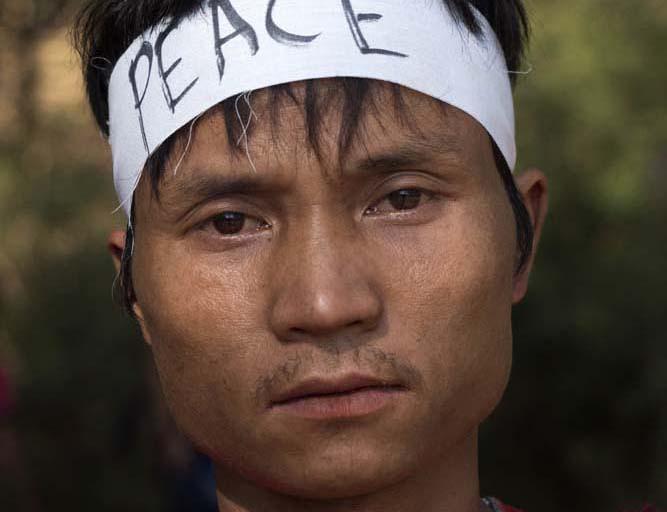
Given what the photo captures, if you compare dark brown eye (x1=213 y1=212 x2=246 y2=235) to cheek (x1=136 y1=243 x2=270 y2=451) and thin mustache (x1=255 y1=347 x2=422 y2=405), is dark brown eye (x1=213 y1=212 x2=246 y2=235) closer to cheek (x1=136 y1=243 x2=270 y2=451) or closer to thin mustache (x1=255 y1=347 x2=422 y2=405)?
cheek (x1=136 y1=243 x2=270 y2=451)

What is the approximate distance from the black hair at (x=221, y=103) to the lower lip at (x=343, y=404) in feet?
1.41

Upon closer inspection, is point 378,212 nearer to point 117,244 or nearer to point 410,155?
point 410,155

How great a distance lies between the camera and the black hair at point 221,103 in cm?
220

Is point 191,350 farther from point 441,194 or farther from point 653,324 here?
point 653,324

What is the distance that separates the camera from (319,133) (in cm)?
217

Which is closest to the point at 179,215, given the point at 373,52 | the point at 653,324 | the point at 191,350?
the point at 191,350

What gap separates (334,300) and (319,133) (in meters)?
0.32

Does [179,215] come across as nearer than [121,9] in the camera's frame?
Yes

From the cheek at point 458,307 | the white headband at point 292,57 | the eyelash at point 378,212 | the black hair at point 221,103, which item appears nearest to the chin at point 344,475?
the cheek at point 458,307

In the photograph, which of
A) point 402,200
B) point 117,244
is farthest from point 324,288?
point 117,244

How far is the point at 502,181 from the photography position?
242 centimetres

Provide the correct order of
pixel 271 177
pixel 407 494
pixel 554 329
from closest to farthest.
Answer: pixel 271 177
pixel 407 494
pixel 554 329

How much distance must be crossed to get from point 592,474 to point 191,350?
3.98 metres

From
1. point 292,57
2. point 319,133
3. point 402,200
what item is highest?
point 292,57
